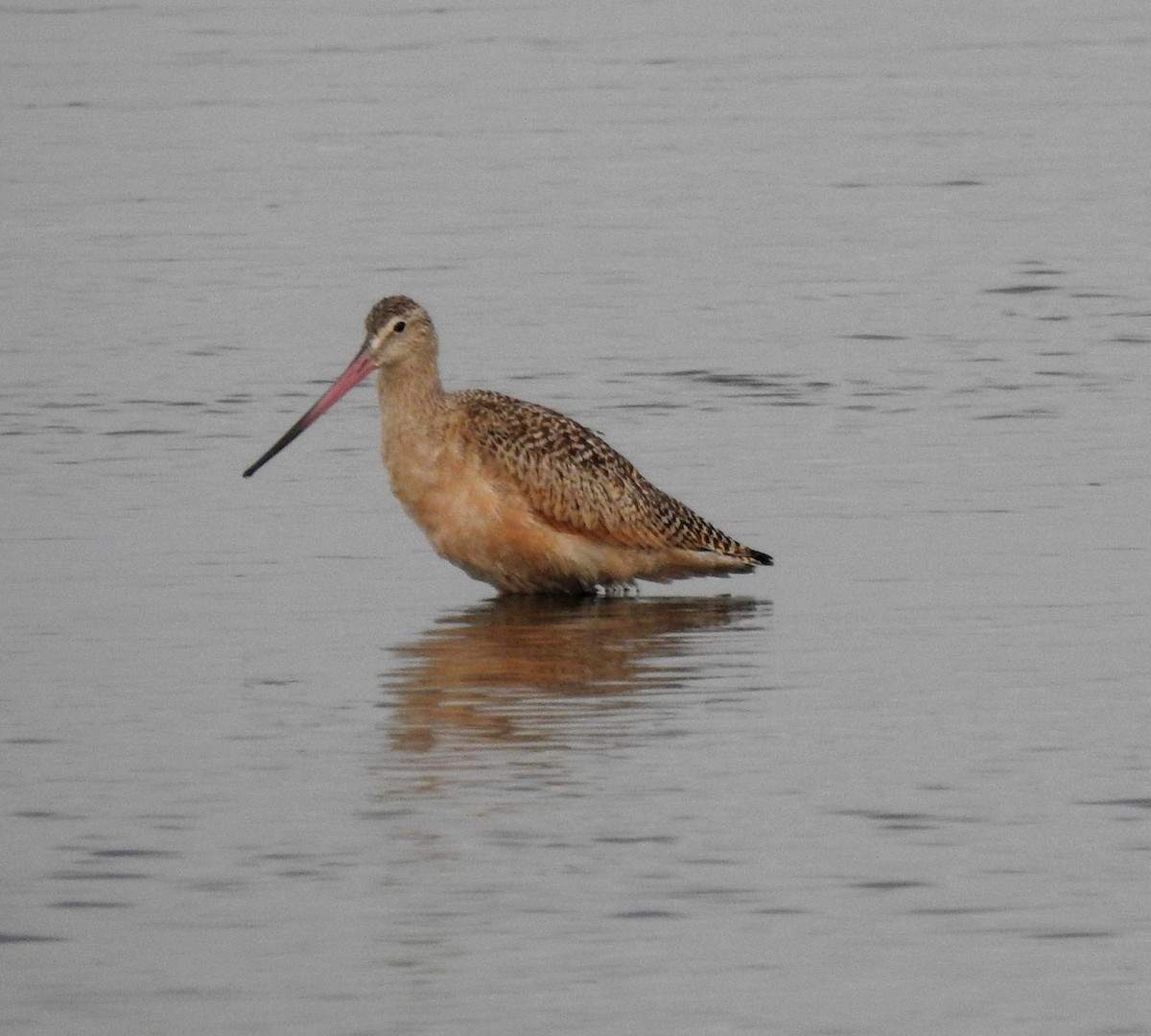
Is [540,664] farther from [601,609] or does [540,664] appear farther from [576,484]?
[576,484]

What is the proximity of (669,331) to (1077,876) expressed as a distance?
9.35 m

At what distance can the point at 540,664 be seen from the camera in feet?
32.8

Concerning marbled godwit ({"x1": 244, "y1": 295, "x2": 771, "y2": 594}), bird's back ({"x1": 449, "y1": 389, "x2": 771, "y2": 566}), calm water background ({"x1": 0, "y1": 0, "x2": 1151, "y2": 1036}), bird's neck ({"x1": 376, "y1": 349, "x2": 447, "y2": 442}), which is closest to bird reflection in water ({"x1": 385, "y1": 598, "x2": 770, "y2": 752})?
calm water background ({"x1": 0, "y1": 0, "x2": 1151, "y2": 1036})

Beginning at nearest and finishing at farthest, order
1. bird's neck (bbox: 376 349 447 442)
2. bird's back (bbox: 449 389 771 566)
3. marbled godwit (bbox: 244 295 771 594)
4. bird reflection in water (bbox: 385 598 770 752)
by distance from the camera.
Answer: bird reflection in water (bbox: 385 598 770 752)
marbled godwit (bbox: 244 295 771 594)
bird's back (bbox: 449 389 771 566)
bird's neck (bbox: 376 349 447 442)

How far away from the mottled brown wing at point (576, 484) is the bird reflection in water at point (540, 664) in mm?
248

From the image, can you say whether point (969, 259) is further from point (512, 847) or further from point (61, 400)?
point (512, 847)

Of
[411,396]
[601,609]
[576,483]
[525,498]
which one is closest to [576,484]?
[576,483]

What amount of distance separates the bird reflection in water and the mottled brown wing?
0.25 m

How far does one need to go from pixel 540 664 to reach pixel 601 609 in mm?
1212

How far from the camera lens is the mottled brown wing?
36.9 feet

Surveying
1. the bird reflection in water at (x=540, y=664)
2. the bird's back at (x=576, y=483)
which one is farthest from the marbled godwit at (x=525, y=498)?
the bird reflection in water at (x=540, y=664)

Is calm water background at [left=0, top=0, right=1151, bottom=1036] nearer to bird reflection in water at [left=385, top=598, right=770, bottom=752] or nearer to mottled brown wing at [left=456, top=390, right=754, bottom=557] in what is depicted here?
bird reflection in water at [left=385, top=598, right=770, bottom=752]

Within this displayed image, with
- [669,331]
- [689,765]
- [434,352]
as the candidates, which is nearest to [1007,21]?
[669,331]

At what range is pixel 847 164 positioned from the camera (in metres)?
22.6
